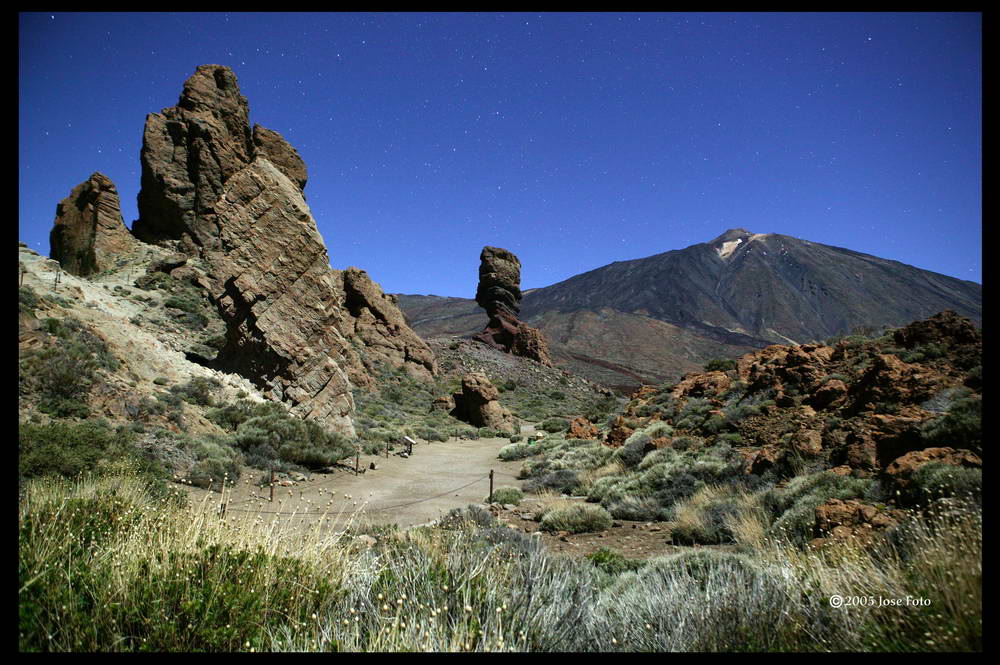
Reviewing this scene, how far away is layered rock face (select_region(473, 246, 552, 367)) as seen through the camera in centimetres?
5656

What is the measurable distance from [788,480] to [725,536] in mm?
2358

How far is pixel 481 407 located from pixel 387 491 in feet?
56.8

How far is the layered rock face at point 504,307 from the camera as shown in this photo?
2227 inches

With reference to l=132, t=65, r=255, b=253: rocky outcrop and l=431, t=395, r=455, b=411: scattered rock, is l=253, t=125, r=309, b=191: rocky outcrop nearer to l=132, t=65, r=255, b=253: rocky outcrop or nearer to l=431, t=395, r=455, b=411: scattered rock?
l=132, t=65, r=255, b=253: rocky outcrop

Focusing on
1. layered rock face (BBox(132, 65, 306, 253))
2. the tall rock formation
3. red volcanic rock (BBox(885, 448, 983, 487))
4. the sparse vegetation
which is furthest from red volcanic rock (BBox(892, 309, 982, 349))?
layered rock face (BBox(132, 65, 306, 253))

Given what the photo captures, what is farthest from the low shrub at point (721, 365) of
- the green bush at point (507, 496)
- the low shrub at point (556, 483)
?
the green bush at point (507, 496)

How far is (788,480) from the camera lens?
326 inches

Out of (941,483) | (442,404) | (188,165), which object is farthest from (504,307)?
(941,483)

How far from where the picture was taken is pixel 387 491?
1158 cm

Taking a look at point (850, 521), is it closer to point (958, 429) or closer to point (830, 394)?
point (958, 429)

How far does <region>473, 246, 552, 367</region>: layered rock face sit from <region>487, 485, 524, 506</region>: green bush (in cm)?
4391

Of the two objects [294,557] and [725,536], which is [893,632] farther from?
[725,536]

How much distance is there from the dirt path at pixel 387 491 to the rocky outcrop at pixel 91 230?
84.5 ft

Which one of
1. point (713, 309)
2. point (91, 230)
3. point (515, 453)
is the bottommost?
point (515, 453)
